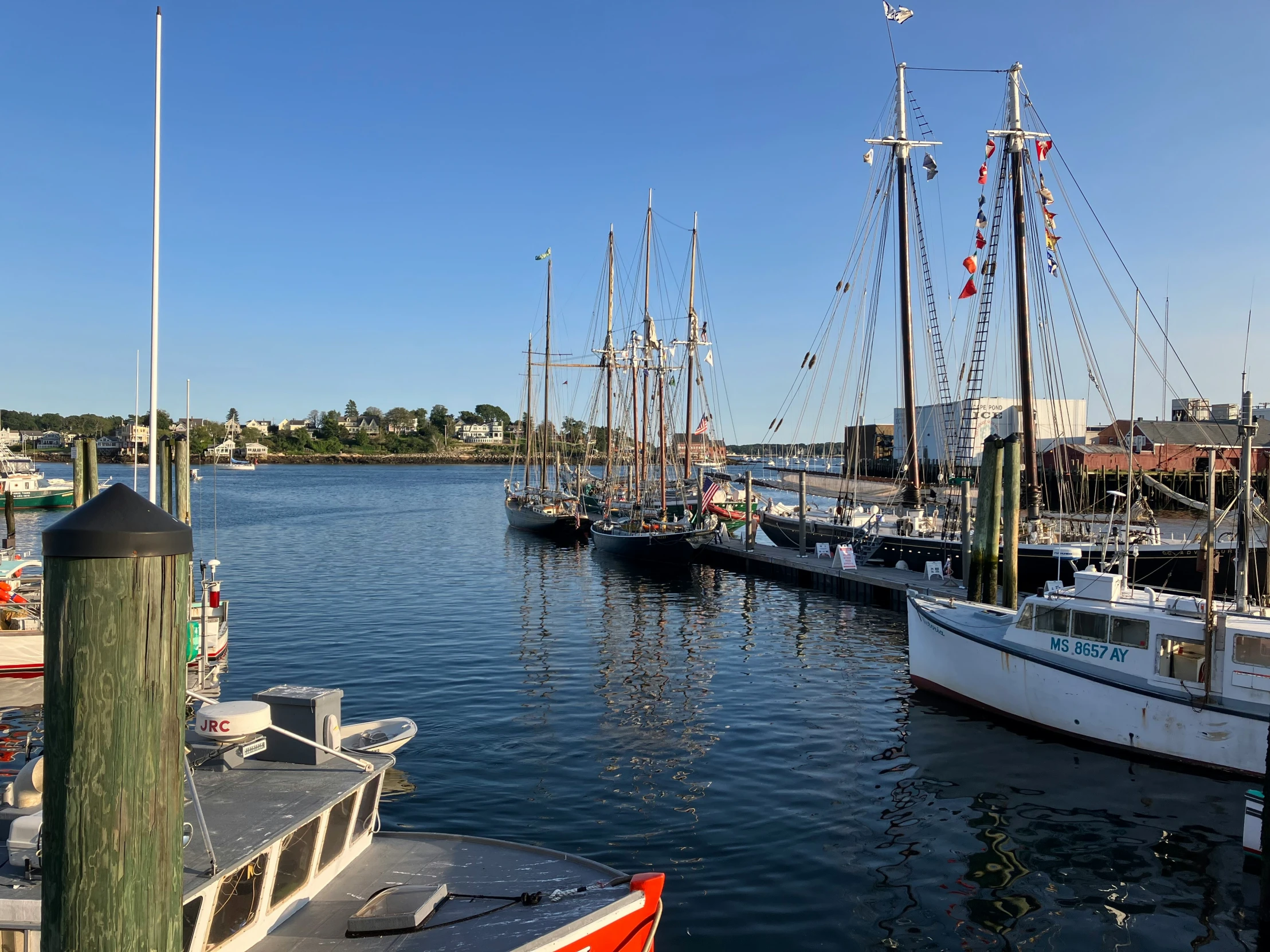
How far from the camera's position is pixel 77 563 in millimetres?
4227

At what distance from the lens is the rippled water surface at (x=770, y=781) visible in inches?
471

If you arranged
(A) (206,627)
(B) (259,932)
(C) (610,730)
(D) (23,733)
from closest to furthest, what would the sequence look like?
(B) (259,932), (D) (23,733), (C) (610,730), (A) (206,627)

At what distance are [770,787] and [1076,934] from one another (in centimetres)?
596

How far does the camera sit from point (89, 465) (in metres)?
→ 30.1

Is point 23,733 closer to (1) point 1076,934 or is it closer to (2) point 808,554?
(1) point 1076,934

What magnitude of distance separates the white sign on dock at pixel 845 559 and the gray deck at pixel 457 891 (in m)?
32.8

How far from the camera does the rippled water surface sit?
11969mm

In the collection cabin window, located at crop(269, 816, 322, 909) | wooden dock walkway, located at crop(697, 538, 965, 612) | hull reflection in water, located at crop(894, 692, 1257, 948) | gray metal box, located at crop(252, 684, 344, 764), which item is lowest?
hull reflection in water, located at crop(894, 692, 1257, 948)

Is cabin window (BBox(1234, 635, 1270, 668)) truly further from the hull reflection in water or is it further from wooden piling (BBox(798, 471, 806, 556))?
wooden piling (BBox(798, 471, 806, 556))

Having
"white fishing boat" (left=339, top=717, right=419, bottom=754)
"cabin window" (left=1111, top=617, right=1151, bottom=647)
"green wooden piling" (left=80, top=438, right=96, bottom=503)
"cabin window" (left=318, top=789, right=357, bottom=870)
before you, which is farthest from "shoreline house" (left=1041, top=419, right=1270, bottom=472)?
"cabin window" (left=318, top=789, right=357, bottom=870)

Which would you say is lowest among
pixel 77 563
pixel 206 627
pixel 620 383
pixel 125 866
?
pixel 206 627

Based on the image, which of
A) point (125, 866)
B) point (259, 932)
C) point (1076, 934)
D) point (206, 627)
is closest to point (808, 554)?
point (206, 627)

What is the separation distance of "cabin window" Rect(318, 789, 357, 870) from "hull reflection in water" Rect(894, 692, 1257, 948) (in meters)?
7.96

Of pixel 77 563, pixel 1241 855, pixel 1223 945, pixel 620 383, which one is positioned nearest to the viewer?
pixel 77 563
